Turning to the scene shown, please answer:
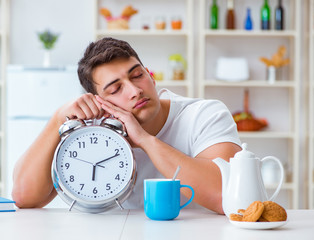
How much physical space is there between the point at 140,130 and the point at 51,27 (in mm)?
3369

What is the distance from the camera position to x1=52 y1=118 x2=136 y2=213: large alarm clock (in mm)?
1435

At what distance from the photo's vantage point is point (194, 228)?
1.17 m

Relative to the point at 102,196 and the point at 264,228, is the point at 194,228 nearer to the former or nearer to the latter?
the point at 264,228

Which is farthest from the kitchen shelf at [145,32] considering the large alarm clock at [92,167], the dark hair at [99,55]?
the large alarm clock at [92,167]

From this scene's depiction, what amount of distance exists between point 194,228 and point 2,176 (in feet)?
11.6

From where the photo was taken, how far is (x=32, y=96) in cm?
407

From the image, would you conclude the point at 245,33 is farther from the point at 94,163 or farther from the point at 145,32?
the point at 94,163

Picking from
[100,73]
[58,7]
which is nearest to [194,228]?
A: [100,73]

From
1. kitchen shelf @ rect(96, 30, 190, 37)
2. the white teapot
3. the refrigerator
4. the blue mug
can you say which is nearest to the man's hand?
the blue mug

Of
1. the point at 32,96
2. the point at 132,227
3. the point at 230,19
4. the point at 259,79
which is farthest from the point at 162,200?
the point at 259,79

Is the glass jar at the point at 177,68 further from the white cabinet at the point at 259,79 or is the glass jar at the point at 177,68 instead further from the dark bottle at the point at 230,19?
the dark bottle at the point at 230,19

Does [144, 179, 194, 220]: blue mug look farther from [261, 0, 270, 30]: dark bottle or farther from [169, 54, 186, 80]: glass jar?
[261, 0, 270, 30]: dark bottle

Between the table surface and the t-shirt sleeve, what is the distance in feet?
0.87

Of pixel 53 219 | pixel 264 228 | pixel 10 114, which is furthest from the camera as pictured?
pixel 10 114
